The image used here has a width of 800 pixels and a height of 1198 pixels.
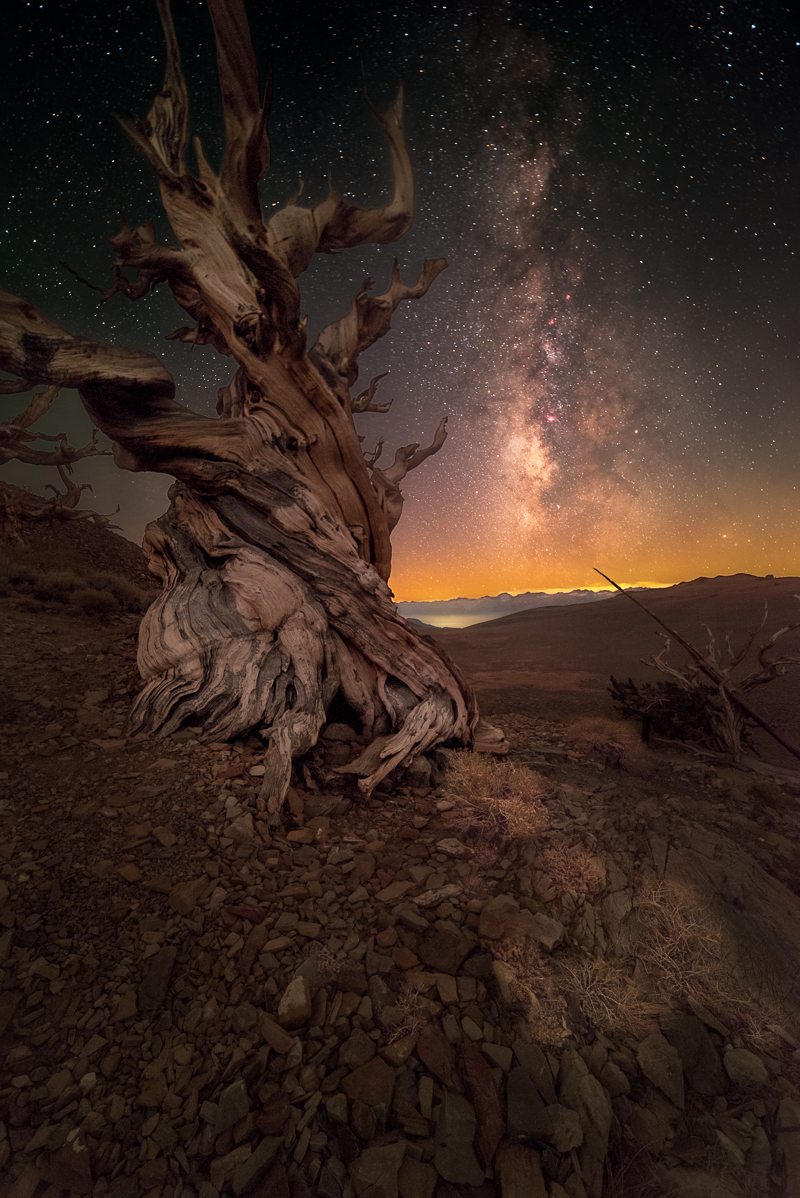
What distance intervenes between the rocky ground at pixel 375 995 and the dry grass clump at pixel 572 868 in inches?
0.6

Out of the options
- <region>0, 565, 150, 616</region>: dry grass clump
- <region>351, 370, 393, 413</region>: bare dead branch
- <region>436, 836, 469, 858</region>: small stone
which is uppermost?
<region>351, 370, 393, 413</region>: bare dead branch

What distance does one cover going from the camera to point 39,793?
10.5 feet

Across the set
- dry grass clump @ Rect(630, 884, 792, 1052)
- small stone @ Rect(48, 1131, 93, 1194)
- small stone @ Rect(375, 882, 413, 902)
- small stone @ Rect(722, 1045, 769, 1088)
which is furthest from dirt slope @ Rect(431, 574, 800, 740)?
small stone @ Rect(48, 1131, 93, 1194)

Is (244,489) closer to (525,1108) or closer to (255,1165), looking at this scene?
(255,1165)

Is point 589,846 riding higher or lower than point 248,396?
lower

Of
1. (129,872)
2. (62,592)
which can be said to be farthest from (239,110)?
(129,872)

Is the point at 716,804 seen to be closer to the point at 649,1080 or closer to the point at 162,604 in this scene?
the point at 649,1080

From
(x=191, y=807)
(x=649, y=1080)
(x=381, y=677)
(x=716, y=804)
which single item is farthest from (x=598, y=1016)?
(x=381, y=677)

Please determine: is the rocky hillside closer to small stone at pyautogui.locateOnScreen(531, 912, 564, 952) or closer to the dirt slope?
the dirt slope

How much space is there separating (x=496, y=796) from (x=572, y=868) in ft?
3.62

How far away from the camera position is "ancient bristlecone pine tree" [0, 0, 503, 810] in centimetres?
476

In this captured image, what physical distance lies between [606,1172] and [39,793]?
12.0 feet

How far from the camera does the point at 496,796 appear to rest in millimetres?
4094

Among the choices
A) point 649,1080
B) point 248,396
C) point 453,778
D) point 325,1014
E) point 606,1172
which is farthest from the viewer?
point 248,396
